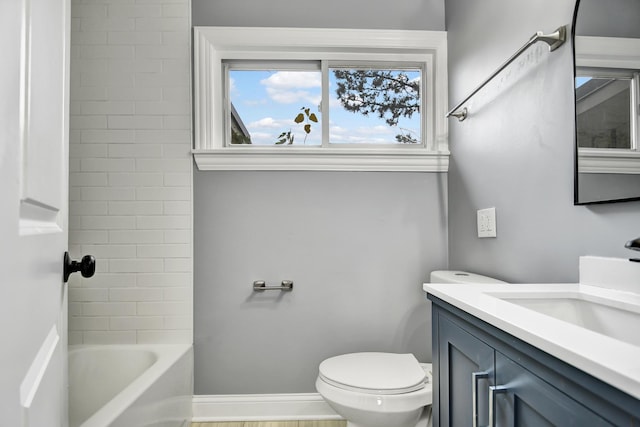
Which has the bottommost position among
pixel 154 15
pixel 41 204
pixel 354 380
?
pixel 354 380

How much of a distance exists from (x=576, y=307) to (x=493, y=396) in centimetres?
44

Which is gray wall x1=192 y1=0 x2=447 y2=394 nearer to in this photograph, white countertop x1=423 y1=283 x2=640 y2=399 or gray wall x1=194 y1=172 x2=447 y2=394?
gray wall x1=194 y1=172 x2=447 y2=394

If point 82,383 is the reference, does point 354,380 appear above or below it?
above

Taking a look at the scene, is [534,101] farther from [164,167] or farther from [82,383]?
[82,383]

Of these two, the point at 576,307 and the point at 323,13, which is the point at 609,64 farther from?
the point at 323,13

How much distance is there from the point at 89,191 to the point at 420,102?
1.84m

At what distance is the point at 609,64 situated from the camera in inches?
42.0

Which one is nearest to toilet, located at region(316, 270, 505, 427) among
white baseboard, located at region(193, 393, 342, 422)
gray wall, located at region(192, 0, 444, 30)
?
white baseboard, located at region(193, 393, 342, 422)

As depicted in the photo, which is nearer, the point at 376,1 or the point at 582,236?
the point at 582,236

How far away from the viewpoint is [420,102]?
2361 millimetres

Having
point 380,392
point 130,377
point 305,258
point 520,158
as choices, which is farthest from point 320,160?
point 130,377

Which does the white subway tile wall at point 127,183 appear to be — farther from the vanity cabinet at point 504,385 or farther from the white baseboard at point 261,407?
the vanity cabinet at point 504,385

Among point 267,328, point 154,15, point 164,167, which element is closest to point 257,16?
point 154,15

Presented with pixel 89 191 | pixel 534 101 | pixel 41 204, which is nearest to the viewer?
pixel 41 204
